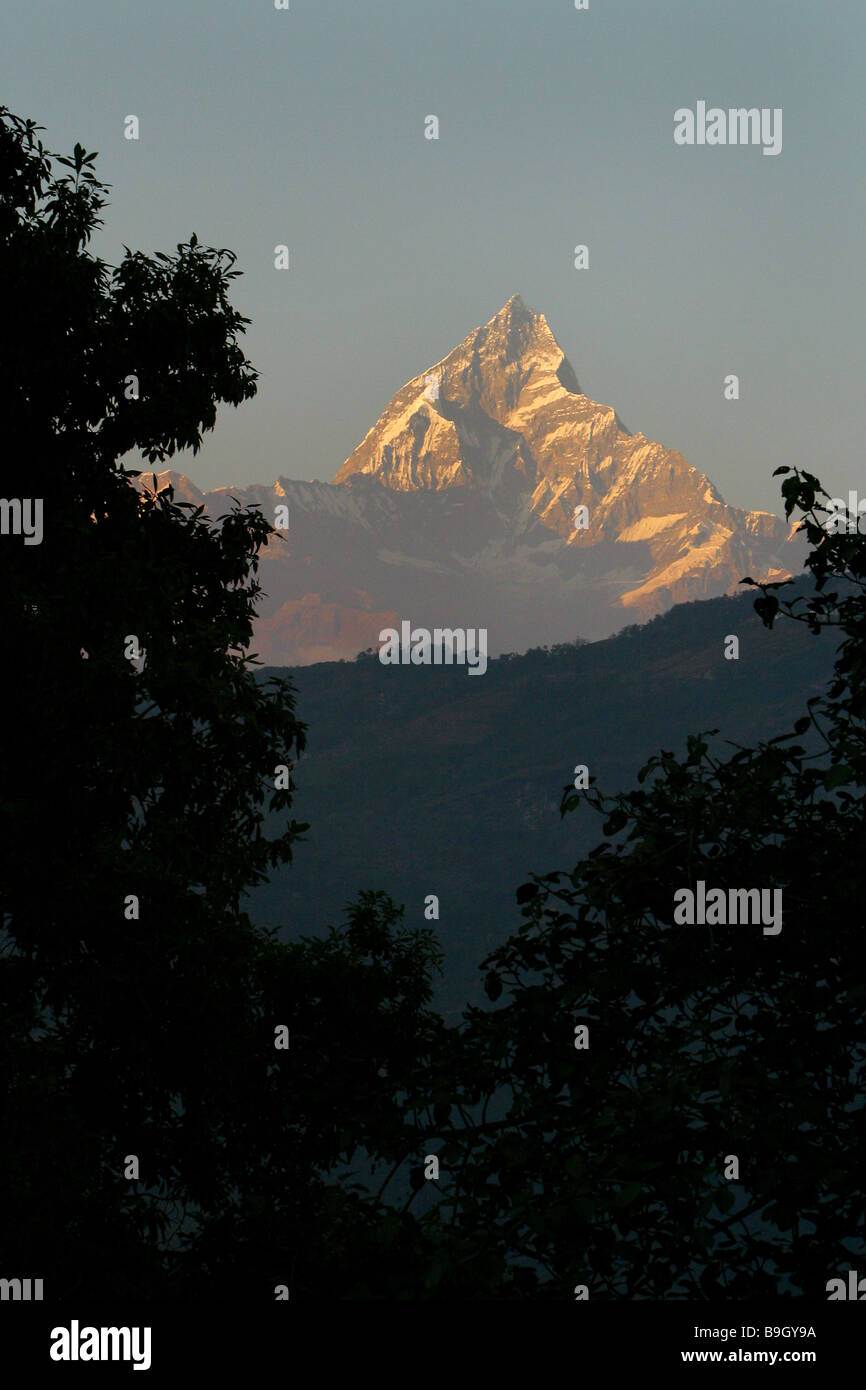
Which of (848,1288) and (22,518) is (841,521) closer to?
(848,1288)

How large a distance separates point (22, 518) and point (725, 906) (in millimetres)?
7851

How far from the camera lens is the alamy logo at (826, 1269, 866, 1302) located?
6629 millimetres

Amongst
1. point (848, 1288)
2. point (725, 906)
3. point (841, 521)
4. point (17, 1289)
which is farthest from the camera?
point (17, 1289)

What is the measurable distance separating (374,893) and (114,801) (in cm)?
440

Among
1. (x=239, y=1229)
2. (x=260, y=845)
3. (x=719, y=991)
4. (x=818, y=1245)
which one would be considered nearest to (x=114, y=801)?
(x=260, y=845)

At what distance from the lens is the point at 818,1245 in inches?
272

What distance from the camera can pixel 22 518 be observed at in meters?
12.8

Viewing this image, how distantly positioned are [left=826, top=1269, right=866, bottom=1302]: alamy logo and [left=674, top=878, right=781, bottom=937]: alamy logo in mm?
1971
